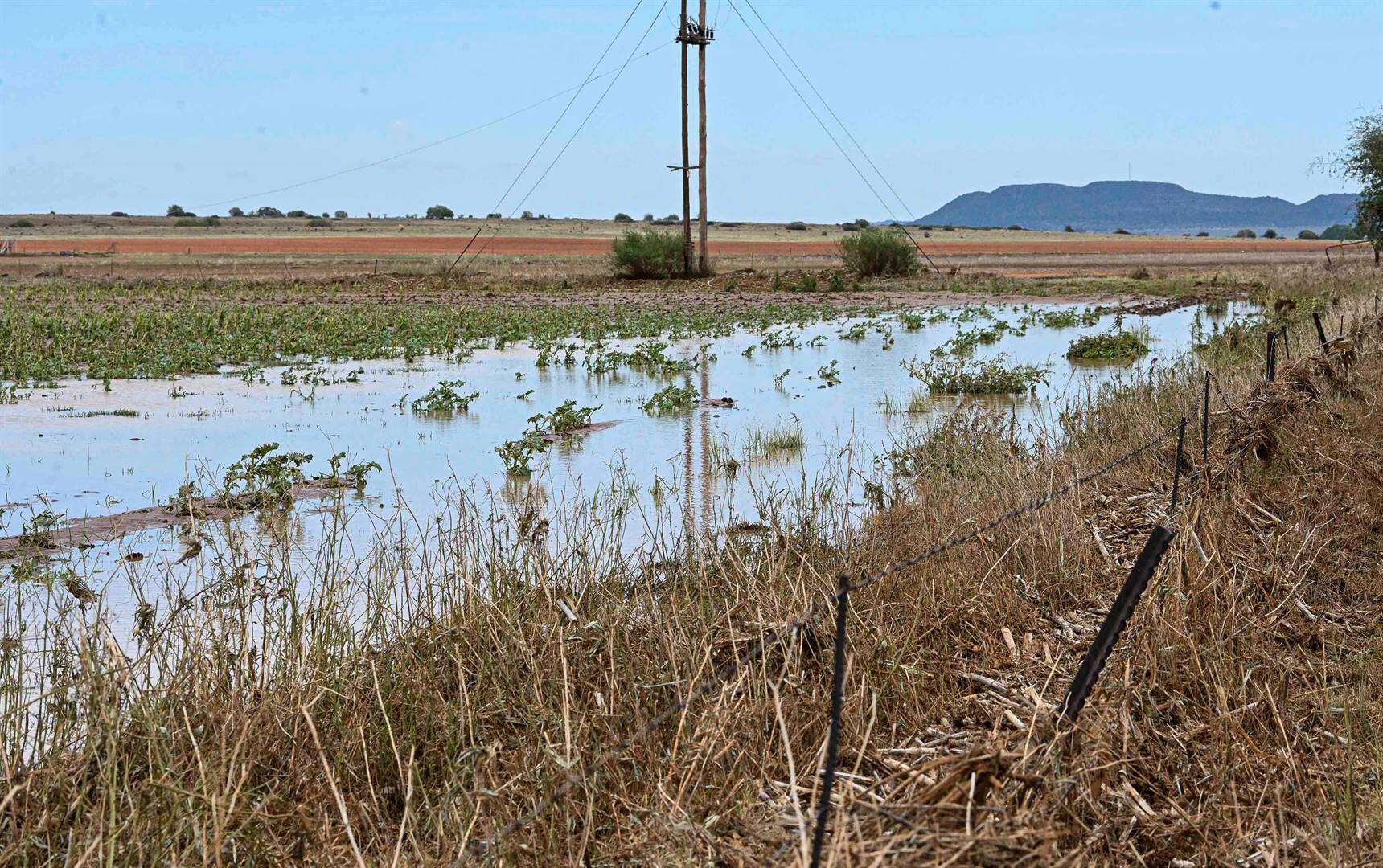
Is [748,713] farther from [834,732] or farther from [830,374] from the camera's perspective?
[830,374]

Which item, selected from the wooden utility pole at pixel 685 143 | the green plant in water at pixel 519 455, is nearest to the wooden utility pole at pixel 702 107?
the wooden utility pole at pixel 685 143

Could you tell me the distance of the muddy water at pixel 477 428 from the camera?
1028 centimetres

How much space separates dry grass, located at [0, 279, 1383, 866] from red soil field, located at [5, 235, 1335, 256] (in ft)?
211

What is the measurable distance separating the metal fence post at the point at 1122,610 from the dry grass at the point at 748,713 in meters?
0.27

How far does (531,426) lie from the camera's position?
46.5ft

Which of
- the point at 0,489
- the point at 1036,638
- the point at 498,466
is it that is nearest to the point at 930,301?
the point at 498,466

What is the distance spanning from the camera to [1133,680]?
16.5 feet

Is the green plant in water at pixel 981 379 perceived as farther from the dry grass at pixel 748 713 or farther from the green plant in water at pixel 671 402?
the dry grass at pixel 748 713

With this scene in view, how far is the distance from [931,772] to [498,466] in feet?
27.9

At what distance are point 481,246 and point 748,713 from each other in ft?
269

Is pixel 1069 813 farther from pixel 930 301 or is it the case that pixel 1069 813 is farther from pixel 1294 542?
pixel 930 301

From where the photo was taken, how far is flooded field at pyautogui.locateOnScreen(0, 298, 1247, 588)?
985cm

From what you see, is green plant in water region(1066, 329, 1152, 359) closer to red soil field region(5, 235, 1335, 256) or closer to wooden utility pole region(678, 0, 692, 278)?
wooden utility pole region(678, 0, 692, 278)

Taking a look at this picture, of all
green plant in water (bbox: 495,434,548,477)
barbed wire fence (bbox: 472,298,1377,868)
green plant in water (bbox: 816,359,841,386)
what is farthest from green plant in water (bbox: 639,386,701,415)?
barbed wire fence (bbox: 472,298,1377,868)
